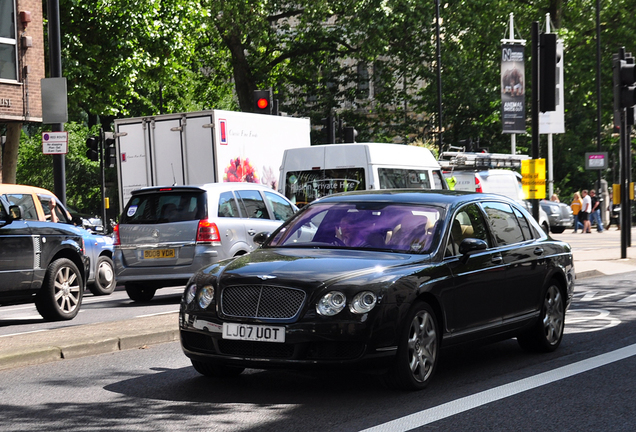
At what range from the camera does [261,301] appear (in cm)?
649

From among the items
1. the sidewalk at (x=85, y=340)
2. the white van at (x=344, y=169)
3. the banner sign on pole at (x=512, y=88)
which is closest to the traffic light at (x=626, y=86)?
the white van at (x=344, y=169)

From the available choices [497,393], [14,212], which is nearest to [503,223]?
[497,393]

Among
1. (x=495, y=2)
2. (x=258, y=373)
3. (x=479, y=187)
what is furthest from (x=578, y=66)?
(x=258, y=373)

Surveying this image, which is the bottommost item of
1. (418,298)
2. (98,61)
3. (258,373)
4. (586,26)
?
(258,373)

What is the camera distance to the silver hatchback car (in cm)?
1353

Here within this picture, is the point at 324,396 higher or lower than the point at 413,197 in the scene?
lower

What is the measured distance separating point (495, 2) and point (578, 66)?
815 cm

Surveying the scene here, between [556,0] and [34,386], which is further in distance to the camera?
[556,0]

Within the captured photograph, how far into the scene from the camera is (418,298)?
680cm

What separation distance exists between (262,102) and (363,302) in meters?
14.8

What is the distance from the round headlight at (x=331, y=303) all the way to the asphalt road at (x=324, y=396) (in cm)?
60

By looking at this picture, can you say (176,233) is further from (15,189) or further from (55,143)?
(55,143)

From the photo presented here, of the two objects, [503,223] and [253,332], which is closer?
[253,332]

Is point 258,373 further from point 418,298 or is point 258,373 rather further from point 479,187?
point 479,187
